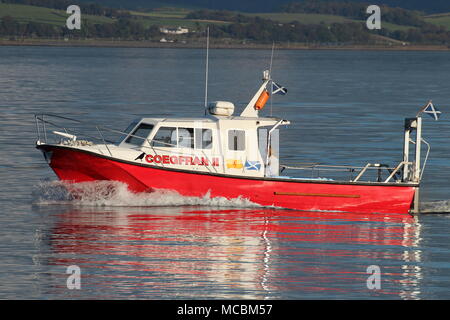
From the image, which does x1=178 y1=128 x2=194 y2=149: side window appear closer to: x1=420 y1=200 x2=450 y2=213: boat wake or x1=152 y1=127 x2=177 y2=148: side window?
x1=152 y1=127 x2=177 y2=148: side window

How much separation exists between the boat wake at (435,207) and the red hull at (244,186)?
4.59 ft

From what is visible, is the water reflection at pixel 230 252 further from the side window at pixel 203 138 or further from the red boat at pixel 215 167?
the side window at pixel 203 138

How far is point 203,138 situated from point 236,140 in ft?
3.54

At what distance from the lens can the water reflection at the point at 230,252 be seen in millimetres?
23750

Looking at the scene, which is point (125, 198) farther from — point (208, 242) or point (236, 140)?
point (208, 242)

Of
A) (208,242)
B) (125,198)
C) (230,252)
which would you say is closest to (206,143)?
(125,198)

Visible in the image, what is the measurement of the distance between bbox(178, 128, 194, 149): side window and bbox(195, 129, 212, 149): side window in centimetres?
16

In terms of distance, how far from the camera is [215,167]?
3259 centimetres

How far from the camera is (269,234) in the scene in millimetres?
29750

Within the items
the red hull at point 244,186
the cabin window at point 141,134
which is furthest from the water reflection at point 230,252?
the cabin window at point 141,134

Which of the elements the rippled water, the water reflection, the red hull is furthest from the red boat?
the water reflection
